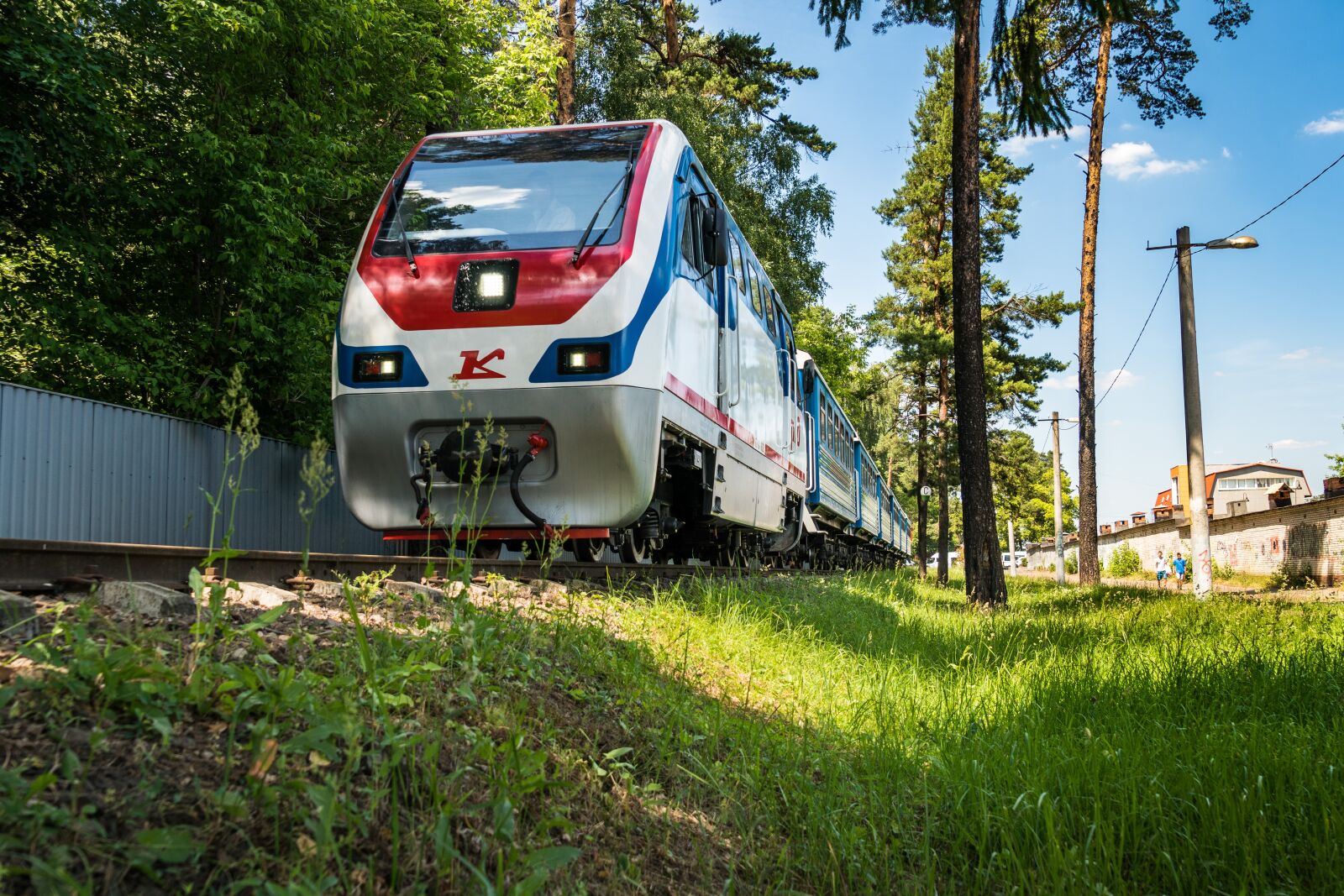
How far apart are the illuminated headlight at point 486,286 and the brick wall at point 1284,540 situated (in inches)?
759

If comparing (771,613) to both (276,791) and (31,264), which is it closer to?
(276,791)

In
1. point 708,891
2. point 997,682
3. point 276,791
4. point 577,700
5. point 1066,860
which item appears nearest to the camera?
point 276,791

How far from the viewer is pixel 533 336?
6.23 m

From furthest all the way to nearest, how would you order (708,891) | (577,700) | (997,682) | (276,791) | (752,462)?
1. (752,462)
2. (997,682)
3. (577,700)
4. (708,891)
5. (276,791)

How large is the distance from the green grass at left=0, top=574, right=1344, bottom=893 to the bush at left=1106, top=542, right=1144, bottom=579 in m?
49.6

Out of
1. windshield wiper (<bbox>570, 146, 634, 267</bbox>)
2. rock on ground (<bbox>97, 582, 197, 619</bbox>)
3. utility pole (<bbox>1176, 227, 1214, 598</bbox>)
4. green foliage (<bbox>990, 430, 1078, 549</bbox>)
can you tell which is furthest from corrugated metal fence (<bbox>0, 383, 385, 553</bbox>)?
green foliage (<bbox>990, 430, 1078, 549</bbox>)

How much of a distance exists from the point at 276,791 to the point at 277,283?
10.4m

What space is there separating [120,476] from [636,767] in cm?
874

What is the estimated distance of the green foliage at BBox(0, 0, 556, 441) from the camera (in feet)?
34.1

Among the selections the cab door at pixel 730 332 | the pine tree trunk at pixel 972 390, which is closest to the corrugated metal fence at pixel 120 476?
the cab door at pixel 730 332

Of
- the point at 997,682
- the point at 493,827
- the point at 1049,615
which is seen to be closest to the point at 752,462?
the point at 1049,615

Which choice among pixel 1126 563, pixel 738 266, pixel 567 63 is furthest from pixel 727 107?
pixel 1126 563

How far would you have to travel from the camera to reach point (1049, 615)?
10234 mm

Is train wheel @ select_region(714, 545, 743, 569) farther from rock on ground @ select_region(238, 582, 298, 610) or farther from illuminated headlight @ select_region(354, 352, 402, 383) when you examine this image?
rock on ground @ select_region(238, 582, 298, 610)
